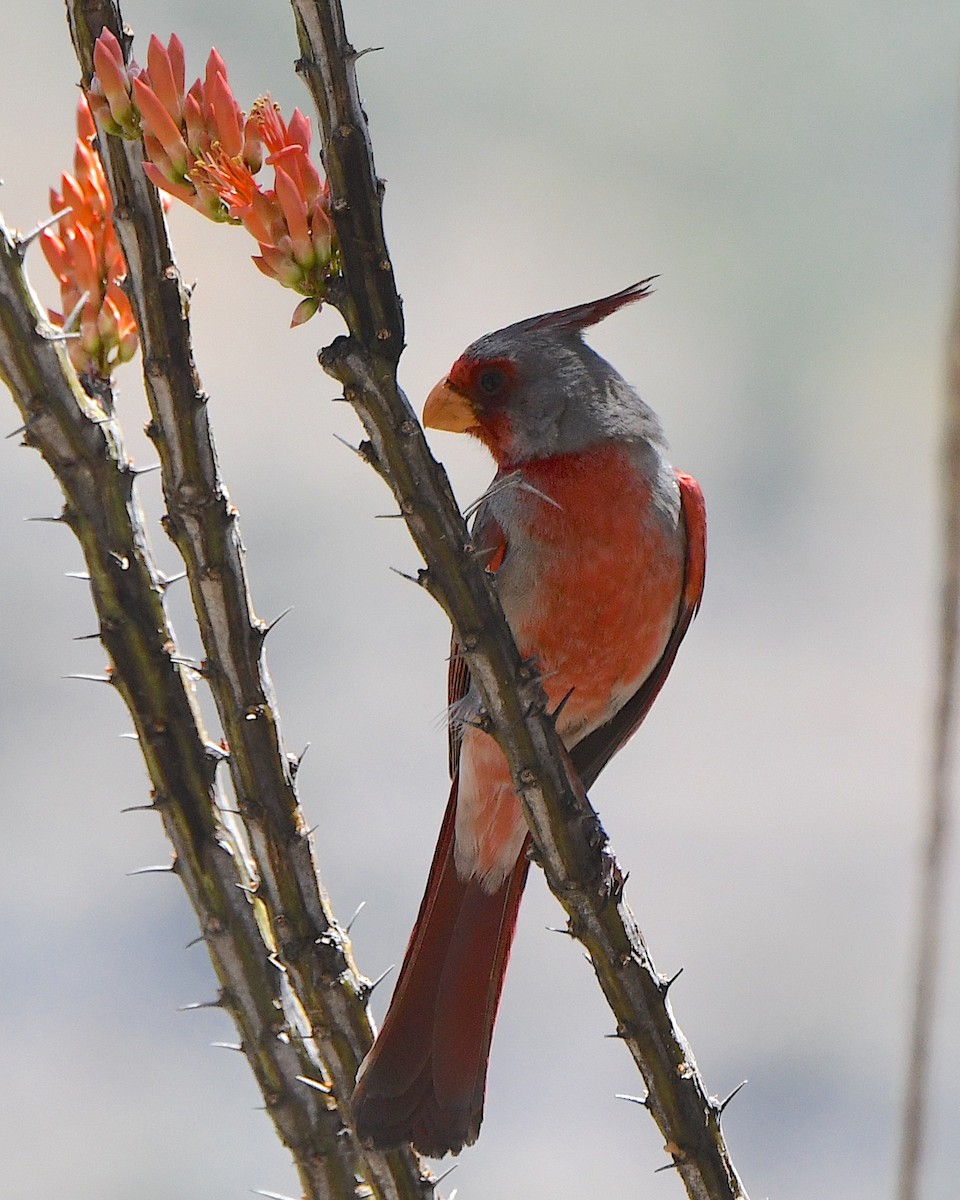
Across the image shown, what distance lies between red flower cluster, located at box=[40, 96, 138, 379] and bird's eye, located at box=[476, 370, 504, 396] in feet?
2.27

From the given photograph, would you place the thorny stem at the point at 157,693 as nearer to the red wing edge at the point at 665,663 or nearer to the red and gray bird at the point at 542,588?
the red and gray bird at the point at 542,588

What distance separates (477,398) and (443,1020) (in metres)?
1.08

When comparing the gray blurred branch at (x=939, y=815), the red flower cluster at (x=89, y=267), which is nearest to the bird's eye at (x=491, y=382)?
the red flower cluster at (x=89, y=267)

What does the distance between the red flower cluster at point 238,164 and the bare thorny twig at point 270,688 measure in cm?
4

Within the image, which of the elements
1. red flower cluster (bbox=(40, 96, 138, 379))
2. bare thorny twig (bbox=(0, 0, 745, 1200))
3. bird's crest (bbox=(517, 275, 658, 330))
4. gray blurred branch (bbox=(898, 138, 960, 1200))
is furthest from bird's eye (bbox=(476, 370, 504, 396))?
gray blurred branch (bbox=(898, 138, 960, 1200))

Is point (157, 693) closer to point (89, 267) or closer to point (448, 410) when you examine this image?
point (89, 267)

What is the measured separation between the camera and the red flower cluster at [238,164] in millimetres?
1484

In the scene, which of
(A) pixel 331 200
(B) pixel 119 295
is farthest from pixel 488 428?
(A) pixel 331 200

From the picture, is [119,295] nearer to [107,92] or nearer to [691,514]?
[107,92]

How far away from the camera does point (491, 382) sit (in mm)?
2568

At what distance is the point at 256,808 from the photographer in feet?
6.12

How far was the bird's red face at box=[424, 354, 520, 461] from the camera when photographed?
2.56 meters

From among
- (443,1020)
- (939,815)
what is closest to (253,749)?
(443,1020)

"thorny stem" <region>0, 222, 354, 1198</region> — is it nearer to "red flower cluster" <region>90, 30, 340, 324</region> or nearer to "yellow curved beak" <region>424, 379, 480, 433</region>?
"red flower cluster" <region>90, 30, 340, 324</region>
